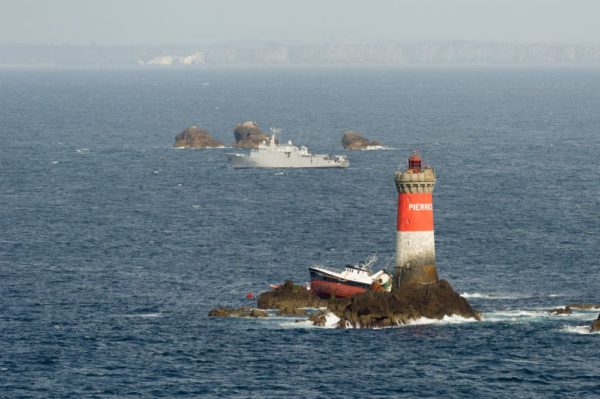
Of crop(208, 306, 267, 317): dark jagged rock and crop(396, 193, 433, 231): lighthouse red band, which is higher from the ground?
crop(396, 193, 433, 231): lighthouse red band

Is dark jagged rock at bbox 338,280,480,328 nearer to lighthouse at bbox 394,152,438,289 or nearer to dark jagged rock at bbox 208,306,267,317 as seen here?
lighthouse at bbox 394,152,438,289

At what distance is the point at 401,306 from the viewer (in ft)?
327

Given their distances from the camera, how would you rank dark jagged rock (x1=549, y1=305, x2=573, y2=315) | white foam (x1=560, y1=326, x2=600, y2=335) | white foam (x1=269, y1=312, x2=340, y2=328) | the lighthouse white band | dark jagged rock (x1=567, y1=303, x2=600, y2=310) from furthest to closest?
dark jagged rock (x1=567, y1=303, x2=600, y2=310) → dark jagged rock (x1=549, y1=305, x2=573, y2=315) → white foam (x1=269, y1=312, x2=340, y2=328) → the lighthouse white band → white foam (x1=560, y1=326, x2=600, y2=335)

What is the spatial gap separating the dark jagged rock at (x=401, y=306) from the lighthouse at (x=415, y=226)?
76cm

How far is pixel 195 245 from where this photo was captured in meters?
139

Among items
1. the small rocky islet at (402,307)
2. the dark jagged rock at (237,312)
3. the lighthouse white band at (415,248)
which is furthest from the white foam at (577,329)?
the dark jagged rock at (237,312)

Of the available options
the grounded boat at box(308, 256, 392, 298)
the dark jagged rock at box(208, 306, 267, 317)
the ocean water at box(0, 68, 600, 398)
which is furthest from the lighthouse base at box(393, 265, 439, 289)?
the dark jagged rock at box(208, 306, 267, 317)

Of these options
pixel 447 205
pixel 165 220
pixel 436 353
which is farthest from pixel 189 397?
pixel 447 205

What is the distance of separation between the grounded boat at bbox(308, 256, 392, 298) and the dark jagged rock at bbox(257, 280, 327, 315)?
3.91 feet

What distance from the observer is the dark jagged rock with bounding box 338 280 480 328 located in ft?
327

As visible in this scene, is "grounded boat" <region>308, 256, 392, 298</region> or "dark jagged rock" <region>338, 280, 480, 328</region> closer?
"dark jagged rock" <region>338, 280, 480, 328</region>

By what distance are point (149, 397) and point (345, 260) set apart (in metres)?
45.5

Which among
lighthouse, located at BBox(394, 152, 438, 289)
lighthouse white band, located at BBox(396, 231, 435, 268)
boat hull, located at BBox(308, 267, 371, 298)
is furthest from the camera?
boat hull, located at BBox(308, 267, 371, 298)

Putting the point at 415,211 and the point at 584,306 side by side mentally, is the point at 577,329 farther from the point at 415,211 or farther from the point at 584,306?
the point at 415,211
